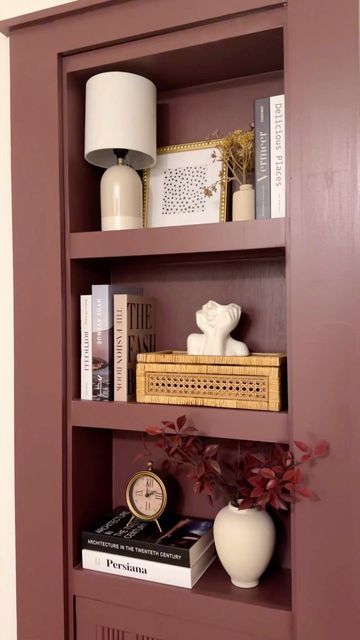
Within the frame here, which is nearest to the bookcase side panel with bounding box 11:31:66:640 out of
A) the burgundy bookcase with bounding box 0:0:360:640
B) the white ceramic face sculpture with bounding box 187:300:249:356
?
the burgundy bookcase with bounding box 0:0:360:640

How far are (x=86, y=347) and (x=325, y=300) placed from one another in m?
0.57

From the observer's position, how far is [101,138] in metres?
1.19

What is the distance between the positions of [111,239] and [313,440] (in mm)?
609

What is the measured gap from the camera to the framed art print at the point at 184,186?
1277mm

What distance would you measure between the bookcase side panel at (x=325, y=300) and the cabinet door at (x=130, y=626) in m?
0.21

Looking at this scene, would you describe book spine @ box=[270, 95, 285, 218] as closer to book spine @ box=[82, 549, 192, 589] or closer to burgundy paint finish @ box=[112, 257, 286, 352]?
burgundy paint finish @ box=[112, 257, 286, 352]

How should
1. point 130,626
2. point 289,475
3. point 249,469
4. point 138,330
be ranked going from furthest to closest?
point 138,330 < point 130,626 < point 249,469 < point 289,475

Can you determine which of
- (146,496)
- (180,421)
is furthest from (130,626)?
(180,421)

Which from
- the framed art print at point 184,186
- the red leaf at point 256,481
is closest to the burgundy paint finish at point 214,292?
the framed art print at point 184,186

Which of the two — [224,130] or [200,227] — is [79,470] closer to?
[200,227]

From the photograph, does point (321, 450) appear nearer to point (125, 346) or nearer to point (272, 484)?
point (272, 484)

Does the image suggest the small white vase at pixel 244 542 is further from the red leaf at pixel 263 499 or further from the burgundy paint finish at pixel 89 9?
the burgundy paint finish at pixel 89 9

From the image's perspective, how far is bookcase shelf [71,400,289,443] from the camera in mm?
1055

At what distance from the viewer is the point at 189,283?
138 centimetres
